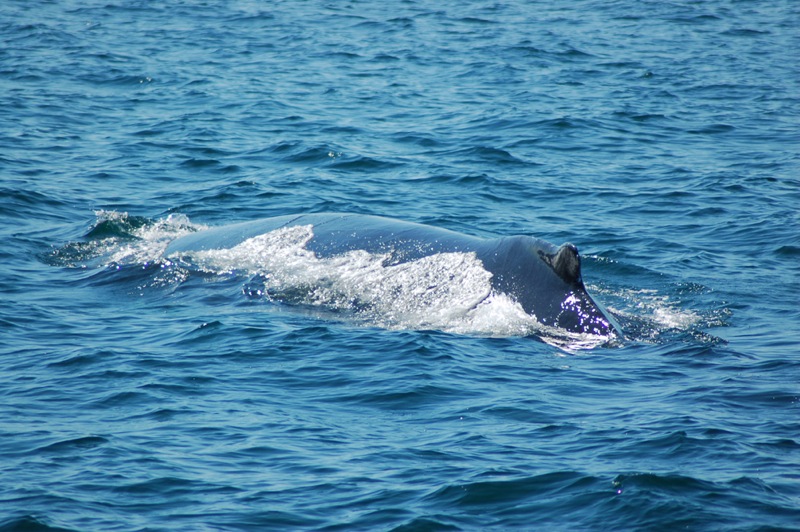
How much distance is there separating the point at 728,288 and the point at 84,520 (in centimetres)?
949

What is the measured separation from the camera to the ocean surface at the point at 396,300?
305 inches

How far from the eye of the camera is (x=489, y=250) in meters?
12.0

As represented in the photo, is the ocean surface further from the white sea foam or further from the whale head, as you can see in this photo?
the whale head

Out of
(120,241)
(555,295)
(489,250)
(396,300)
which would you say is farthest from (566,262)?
(120,241)

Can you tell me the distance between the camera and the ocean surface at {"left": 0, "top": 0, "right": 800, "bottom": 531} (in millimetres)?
7754

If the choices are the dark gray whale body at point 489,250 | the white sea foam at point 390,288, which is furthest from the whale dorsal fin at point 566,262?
the white sea foam at point 390,288

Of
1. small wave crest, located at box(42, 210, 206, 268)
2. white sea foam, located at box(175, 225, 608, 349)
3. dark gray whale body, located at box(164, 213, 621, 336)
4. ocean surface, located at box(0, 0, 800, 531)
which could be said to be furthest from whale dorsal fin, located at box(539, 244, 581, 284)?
small wave crest, located at box(42, 210, 206, 268)

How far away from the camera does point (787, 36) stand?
33844mm

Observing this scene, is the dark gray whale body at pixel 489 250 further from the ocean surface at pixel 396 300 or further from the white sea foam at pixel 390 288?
the ocean surface at pixel 396 300

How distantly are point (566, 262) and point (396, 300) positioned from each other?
2.35 meters

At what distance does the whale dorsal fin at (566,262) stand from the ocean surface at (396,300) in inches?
28.7

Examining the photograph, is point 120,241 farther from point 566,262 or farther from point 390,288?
point 566,262

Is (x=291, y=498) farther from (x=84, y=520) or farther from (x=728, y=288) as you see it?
(x=728, y=288)

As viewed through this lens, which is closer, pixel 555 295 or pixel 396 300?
pixel 555 295
